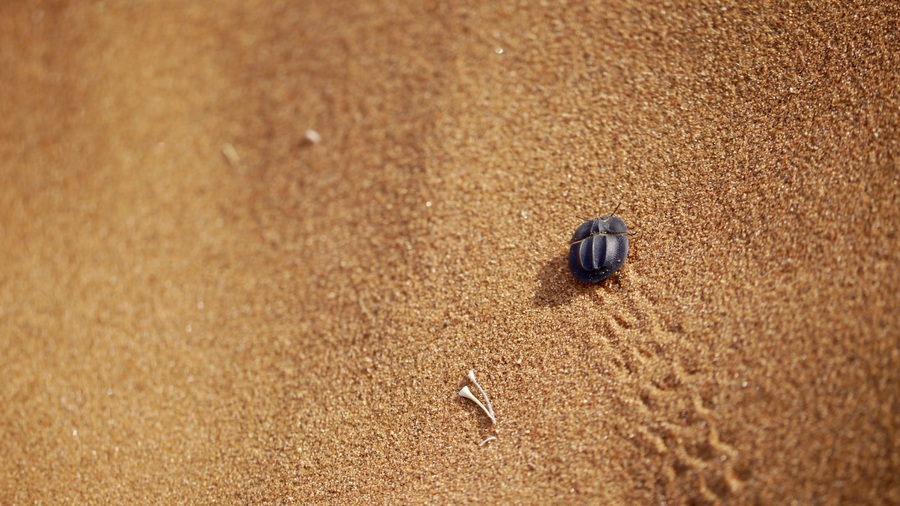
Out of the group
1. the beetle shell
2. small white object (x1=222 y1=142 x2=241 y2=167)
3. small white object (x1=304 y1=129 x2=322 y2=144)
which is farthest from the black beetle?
small white object (x1=222 y1=142 x2=241 y2=167)

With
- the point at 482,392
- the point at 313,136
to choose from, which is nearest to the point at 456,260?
the point at 482,392

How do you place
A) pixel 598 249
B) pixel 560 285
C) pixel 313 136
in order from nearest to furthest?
pixel 598 249, pixel 560 285, pixel 313 136

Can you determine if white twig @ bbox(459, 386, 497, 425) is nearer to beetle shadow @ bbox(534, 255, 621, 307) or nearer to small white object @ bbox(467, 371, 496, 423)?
small white object @ bbox(467, 371, 496, 423)

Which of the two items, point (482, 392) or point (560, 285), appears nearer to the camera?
point (482, 392)

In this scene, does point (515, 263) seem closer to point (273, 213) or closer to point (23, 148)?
point (273, 213)

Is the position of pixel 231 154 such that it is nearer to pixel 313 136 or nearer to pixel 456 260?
pixel 313 136

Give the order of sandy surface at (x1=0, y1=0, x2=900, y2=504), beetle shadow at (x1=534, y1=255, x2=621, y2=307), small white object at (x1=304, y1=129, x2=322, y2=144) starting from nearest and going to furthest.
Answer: sandy surface at (x1=0, y1=0, x2=900, y2=504) → beetle shadow at (x1=534, y1=255, x2=621, y2=307) → small white object at (x1=304, y1=129, x2=322, y2=144)

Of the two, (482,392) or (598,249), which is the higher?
(598,249)

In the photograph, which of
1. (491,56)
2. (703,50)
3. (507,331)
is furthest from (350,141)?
(703,50)

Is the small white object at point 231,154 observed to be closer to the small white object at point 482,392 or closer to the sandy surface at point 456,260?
the sandy surface at point 456,260
